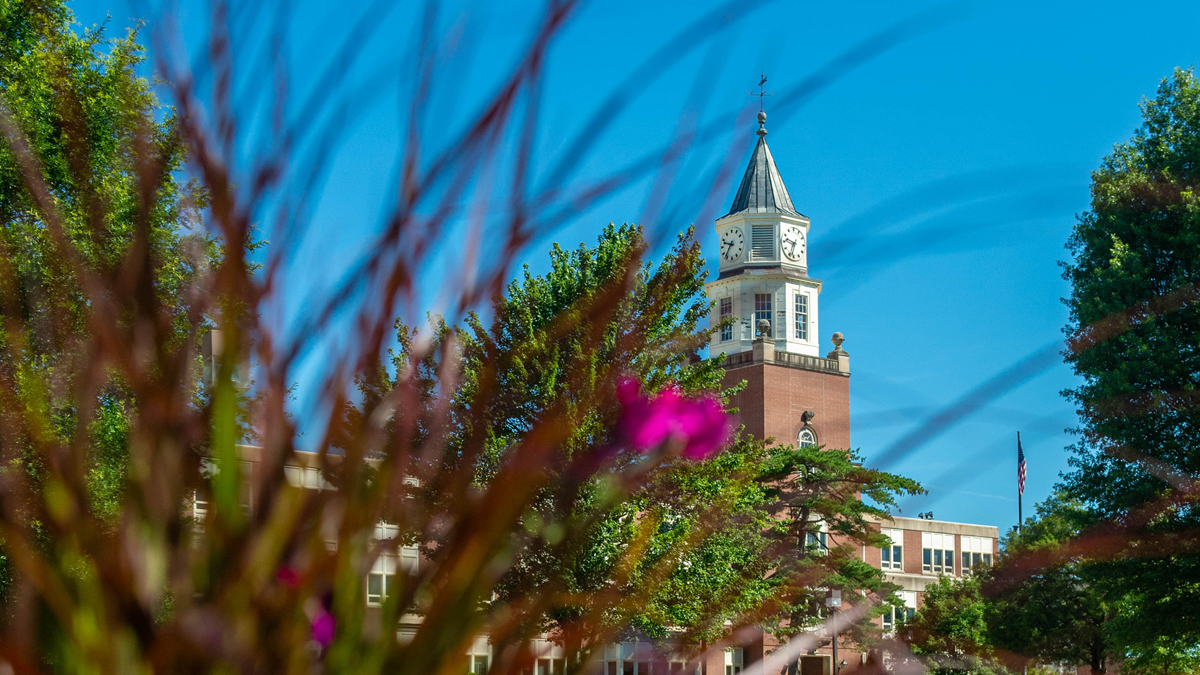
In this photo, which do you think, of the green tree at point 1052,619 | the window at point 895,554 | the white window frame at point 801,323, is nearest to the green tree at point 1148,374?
the green tree at point 1052,619

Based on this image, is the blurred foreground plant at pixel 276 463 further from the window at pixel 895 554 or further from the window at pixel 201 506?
the window at pixel 895 554

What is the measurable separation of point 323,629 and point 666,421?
44 centimetres

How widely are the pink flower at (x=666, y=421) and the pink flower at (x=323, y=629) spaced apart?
26 cm

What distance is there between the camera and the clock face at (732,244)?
6544cm

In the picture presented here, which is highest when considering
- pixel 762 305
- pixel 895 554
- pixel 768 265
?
pixel 768 265

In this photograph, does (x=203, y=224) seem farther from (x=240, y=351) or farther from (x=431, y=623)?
(x=431, y=623)

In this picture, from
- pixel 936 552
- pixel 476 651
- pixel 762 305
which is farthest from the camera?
pixel 762 305

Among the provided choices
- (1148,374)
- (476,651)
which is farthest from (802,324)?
(476,651)

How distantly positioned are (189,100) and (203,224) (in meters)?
0.09

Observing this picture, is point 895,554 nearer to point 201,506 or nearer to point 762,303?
point 762,303

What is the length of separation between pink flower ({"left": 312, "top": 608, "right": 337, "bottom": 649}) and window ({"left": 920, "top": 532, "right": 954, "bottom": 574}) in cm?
6197

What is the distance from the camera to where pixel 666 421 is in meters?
1.07

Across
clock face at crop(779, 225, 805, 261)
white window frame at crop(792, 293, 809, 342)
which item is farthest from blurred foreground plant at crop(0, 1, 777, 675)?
clock face at crop(779, 225, 805, 261)

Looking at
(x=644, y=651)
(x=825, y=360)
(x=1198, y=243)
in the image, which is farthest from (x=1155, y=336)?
(x=825, y=360)
